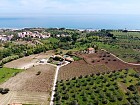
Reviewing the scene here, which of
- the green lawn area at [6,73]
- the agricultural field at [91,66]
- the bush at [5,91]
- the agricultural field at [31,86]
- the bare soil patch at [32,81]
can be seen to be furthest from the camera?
the agricultural field at [91,66]

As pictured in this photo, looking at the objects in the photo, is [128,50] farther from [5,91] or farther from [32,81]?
[5,91]

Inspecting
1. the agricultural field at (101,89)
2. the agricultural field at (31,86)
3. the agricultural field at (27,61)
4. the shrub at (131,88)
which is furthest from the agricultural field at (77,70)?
the shrub at (131,88)

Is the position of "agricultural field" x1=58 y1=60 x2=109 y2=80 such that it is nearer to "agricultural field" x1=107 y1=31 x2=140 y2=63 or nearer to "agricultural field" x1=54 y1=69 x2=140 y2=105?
"agricultural field" x1=54 y1=69 x2=140 y2=105

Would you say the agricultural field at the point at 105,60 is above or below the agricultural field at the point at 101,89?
above

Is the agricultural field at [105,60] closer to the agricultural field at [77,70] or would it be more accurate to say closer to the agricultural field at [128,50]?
the agricultural field at [77,70]

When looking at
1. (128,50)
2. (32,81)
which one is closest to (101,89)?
(32,81)

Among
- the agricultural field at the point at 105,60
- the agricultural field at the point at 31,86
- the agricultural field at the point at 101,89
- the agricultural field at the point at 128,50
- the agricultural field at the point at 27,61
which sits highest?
the agricultural field at the point at 128,50

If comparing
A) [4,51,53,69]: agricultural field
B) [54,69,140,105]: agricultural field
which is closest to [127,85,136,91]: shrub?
[54,69,140,105]: agricultural field
